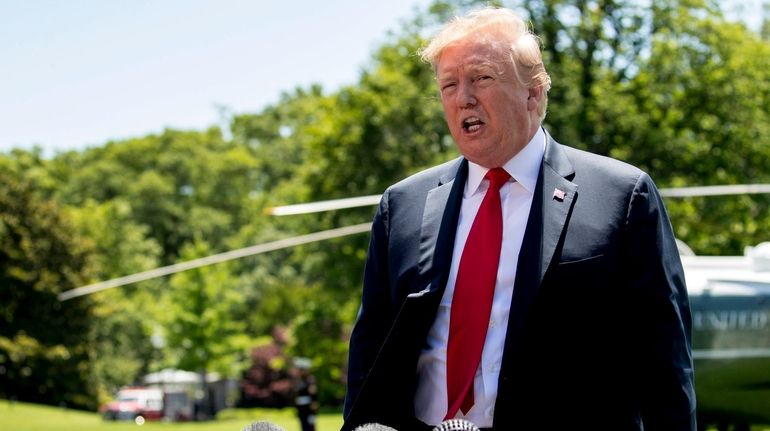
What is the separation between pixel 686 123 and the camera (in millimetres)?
33312

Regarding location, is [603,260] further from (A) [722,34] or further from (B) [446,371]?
(A) [722,34]

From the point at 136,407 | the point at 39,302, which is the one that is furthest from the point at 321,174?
the point at 136,407

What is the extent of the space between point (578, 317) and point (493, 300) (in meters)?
0.19

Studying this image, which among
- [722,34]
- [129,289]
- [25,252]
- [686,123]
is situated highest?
[722,34]

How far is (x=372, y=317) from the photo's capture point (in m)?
2.99

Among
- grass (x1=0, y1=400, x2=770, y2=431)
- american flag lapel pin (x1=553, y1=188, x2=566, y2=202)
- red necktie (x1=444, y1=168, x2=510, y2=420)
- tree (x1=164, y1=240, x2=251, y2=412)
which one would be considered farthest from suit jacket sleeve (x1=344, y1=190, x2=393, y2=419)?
tree (x1=164, y1=240, x2=251, y2=412)

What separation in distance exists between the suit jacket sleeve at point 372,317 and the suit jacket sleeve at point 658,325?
62cm

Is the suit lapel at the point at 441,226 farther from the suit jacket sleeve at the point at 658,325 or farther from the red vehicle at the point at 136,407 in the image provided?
the red vehicle at the point at 136,407

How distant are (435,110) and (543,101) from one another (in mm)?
31522

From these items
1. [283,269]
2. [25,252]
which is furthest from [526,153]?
[283,269]

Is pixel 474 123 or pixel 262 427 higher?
pixel 474 123

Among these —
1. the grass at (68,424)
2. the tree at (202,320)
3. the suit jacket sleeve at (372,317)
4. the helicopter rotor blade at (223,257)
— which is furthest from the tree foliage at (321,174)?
the suit jacket sleeve at (372,317)

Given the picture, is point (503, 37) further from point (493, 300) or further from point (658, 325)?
point (658, 325)

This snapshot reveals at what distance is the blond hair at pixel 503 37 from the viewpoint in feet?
9.30
